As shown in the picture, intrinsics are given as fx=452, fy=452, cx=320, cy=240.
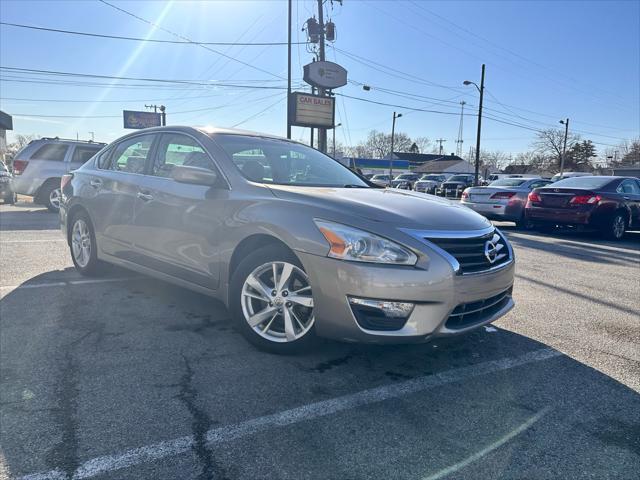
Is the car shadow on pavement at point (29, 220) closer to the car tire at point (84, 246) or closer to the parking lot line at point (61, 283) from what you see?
the car tire at point (84, 246)

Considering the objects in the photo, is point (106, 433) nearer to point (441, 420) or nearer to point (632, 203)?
point (441, 420)

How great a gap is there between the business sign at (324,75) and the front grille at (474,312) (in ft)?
62.5

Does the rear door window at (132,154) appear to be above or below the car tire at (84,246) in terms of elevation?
above

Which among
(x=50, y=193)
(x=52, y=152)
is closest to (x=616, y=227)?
(x=50, y=193)

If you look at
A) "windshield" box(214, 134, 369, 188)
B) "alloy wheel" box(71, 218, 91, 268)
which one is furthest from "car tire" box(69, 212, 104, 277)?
"windshield" box(214, 134, 369, 188)

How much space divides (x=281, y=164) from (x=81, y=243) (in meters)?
2.82

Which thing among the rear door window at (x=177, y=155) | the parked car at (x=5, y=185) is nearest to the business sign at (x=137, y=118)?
the parked car at (x=5, y=185)

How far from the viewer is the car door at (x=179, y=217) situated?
11.4 feet

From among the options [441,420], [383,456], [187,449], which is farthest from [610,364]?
[187,449]

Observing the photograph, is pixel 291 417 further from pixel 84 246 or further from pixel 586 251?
pixel 586 251

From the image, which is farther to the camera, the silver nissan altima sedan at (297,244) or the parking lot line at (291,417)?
the silver nissan altima sedan at (297,244)

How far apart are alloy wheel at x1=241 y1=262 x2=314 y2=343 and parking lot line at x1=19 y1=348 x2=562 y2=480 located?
589 millimetres

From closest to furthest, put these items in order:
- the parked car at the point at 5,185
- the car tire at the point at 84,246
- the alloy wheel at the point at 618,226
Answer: the car tire at the point at 84,246
the alloy wheel at the point at 618,226
the parked car at the point at 5,185

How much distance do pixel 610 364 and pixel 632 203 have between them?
8.48 m
